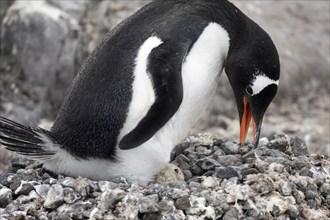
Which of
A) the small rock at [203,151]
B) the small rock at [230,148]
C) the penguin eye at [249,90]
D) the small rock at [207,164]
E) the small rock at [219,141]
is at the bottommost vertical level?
the small rock at [207,164]

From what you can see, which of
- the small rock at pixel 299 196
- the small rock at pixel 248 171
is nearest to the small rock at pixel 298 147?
the small rock at pixel 248 171

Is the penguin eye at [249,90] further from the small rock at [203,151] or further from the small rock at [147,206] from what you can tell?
the small rock at [147,206]

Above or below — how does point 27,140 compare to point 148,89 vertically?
below

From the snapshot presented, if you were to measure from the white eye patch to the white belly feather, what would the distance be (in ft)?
0.62

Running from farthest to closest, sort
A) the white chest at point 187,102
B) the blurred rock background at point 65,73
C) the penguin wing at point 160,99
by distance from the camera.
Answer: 1. the blurred rock background at point 65,73
2. the white chest at point 187,102
3. the penguin wing at point 160,99

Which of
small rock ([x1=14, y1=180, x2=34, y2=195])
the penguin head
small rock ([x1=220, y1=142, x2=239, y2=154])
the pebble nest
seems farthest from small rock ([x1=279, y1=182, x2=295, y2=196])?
small rock ([x1=14, y1=180, x2=34, y2=195])

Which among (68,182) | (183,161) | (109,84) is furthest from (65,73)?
(68,182)

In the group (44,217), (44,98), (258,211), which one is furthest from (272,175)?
(44,98)

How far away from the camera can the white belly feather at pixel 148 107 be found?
393 centimetres

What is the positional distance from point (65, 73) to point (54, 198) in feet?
12.7

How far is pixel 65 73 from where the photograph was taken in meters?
7.43

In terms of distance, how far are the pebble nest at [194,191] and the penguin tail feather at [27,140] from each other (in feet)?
0.35

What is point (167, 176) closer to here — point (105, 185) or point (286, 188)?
point (105, 185)

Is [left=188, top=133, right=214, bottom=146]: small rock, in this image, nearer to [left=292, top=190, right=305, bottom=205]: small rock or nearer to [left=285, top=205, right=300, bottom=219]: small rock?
[left=292, top=190, right=305, bottom=205]: small rock
